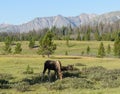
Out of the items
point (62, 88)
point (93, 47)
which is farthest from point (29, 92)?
point (93, 47)

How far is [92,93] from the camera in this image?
21.4 metres

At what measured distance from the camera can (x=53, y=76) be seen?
104 feet

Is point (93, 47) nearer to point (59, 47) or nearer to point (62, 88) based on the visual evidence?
point (59, 47)

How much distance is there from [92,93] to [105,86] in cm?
473

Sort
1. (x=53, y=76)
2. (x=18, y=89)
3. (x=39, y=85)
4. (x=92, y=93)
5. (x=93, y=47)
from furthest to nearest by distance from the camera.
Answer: (x=93, y=47), (x=53, y=76), (x=39, y=85), (x=18, y=89), (x=92, y=93)

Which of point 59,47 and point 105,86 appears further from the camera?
point 59,47

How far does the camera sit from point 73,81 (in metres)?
26.5

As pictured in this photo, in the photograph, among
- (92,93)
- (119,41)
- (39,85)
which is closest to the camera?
(92,93)

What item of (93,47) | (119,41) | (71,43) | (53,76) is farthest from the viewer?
(71,43)

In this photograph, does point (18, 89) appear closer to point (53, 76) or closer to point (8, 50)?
point (53, 76)

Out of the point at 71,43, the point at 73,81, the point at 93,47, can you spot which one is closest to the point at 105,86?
the point at 73,81

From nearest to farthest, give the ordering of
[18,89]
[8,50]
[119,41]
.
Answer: [18,89] → [119,41] → [8,50]

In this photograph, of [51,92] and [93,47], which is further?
[93,47]

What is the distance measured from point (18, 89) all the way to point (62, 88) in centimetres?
341
